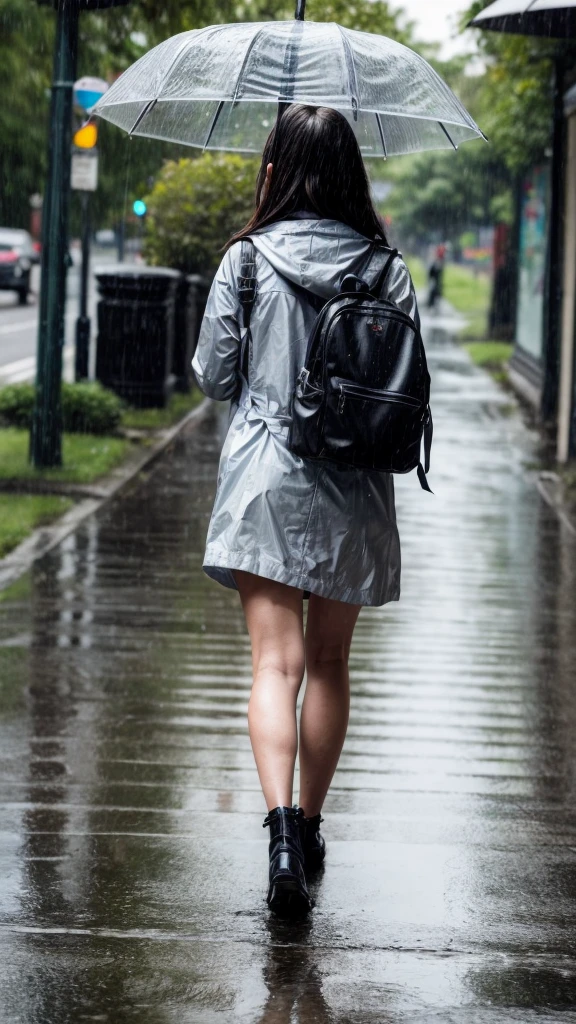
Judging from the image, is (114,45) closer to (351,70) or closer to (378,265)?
(351,70)

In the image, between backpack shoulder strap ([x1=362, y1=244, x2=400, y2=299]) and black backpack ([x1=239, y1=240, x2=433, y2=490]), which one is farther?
backpack shoulder strap ([x1=362, y1=244, x2=400, y2=299])

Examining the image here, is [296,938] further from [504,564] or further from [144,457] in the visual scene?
[144,457]

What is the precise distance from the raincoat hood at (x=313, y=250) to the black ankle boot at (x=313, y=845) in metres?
1.36

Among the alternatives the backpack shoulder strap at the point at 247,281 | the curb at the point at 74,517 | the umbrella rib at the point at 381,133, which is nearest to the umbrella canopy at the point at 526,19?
the umbrella rib at the point at 381,133

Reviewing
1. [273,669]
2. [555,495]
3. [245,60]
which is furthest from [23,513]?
[273,669]

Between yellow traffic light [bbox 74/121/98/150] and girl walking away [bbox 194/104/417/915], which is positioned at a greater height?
yellow traffic light [bbox 74/121/98/150]

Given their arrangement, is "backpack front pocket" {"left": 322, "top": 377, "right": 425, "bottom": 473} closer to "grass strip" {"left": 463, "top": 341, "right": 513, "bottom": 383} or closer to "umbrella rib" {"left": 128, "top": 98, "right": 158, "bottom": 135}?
"umbrella rib" {"left": 128, "top": 98, "right": 158, "bottom": 135}

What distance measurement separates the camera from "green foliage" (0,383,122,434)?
12461mm

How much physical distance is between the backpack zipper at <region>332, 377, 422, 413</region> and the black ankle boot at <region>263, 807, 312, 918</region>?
3.17 ft

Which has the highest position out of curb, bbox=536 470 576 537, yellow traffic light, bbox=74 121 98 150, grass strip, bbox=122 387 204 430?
yellow traffic light, bbox=74 121 98 150

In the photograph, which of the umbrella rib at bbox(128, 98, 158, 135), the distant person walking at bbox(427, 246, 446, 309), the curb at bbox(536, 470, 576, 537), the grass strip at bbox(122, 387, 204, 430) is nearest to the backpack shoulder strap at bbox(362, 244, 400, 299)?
the umbrella rib at bbox(128, 98, 158, 135)

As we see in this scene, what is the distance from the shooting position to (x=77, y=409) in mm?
12500

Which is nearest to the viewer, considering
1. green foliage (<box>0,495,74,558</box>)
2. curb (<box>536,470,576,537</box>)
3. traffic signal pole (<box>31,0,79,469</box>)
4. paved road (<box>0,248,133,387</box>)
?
green foliage (<box>0,495,74,558</box>)

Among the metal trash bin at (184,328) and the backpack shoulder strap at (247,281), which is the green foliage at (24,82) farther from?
the backpack shoulder strap at (247,281)
